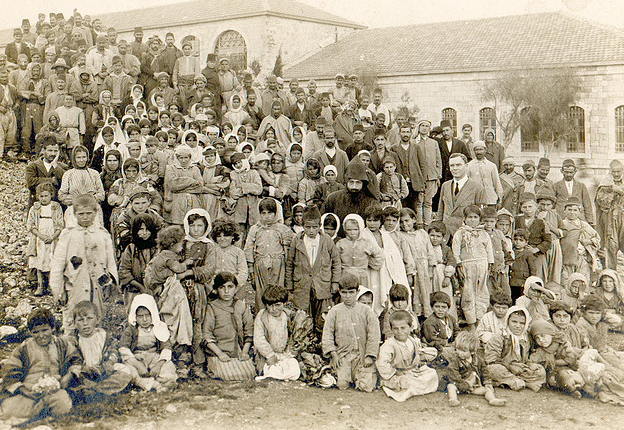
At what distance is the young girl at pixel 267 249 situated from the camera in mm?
5996

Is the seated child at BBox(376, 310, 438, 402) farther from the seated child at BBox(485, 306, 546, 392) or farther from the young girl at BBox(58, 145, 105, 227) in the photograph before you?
the young girl at BBox(58, 145, 105, 227)

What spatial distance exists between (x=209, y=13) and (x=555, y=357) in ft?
84.7

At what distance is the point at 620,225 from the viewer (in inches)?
301

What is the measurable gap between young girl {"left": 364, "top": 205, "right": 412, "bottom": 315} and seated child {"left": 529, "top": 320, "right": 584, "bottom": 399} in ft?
4.36

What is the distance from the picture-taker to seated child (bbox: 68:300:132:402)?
4590mm

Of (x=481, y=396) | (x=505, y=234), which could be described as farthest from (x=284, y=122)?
(x=481, y=396)

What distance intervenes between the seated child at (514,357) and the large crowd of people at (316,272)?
17mm

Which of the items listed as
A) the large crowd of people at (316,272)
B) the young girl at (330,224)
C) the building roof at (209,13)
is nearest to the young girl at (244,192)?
the large crowd of people at (316,272)

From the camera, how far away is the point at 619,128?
20250 millimetres

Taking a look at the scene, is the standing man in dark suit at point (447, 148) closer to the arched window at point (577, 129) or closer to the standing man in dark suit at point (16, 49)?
the standing man in dark suit at point (16, 49)

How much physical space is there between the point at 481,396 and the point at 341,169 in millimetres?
3990

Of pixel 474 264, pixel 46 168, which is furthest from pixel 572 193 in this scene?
pixel 46 168

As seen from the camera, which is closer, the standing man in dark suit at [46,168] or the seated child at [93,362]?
the seated child at [93,362]

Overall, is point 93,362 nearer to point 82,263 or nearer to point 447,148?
point 82,263
